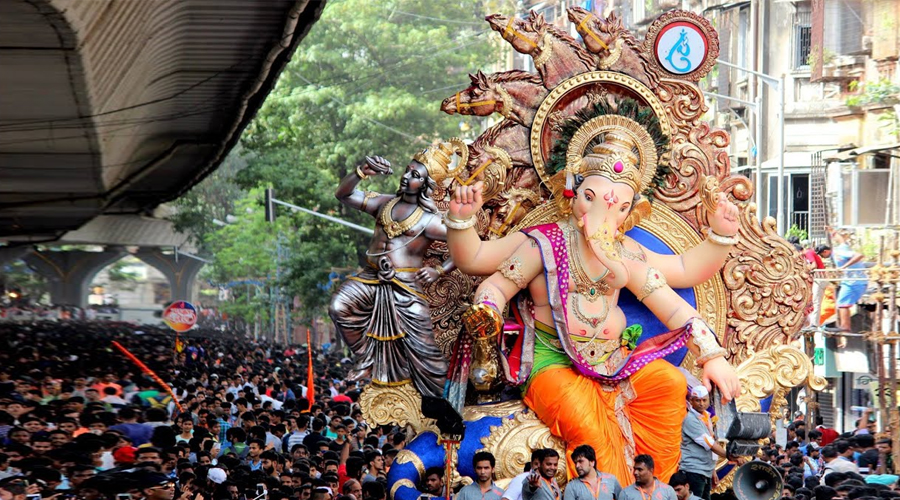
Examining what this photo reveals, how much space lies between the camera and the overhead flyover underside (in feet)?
37.9

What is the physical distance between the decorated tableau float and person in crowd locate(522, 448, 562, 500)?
31 cm

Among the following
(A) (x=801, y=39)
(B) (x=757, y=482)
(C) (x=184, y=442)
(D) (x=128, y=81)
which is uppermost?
(A) (x=801, y=39)

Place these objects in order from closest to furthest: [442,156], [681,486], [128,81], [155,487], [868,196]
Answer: [155,487] < [681,486] < [442,156] < [128,81] < [868,196]

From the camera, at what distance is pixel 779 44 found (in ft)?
98.0

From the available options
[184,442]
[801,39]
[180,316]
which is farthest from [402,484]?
[801,39]

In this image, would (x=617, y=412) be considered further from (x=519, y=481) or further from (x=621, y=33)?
(x=621, y=33)

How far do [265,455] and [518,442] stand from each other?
360 cm

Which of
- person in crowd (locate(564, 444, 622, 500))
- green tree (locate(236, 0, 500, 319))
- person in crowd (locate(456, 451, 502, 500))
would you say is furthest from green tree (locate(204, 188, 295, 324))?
person in crowd (locate(564, 444, 622, 500))

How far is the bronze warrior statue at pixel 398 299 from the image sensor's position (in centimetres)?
988

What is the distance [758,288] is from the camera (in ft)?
32.7

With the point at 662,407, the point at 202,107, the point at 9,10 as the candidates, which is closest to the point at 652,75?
the point at 662,407

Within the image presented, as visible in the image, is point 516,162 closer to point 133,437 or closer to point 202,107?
point 133,437

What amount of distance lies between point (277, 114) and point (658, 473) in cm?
2924

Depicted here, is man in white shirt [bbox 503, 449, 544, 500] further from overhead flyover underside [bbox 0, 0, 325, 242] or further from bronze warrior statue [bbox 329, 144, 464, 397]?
overhead flyover underside [bbox 0, 0, 325, 242]
